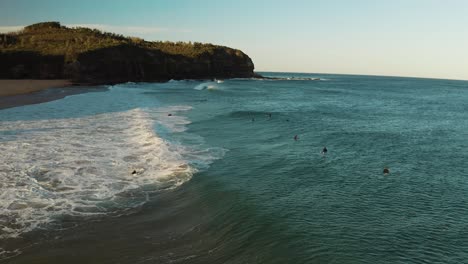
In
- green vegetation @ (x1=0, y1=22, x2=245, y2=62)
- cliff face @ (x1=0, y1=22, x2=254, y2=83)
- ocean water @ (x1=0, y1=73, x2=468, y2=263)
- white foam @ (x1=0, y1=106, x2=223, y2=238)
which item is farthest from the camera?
green vegetation @ (x1=0, y1=22, x2=245, y2=62)

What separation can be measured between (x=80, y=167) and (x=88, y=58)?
6532 cm

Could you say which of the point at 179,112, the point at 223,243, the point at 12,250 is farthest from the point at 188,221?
the point at 179,112

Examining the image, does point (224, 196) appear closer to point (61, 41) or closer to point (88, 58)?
point (88, 58)

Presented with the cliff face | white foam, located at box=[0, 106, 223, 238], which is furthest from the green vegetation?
white foam, located at box=[0, 106, 223, 238]

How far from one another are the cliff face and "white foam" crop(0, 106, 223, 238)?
1939 inches

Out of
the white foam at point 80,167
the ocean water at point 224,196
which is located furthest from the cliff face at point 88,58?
the ocean water at point 224,196

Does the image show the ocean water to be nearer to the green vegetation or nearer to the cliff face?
the cliff face

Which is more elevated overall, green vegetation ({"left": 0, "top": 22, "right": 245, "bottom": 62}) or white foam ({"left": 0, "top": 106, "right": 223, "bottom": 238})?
green vegetation ({"left": 0, "top": 22, "right": 245, "bottom": 62})

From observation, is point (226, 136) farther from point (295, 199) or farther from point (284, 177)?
point (295, 199)

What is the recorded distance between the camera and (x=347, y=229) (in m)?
11.9

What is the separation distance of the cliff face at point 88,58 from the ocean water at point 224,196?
49378 mm

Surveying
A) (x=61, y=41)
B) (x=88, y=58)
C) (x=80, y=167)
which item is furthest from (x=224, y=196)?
(x=61, y=41)

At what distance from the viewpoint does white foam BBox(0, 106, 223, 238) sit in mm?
12911

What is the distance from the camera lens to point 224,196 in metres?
14.8
